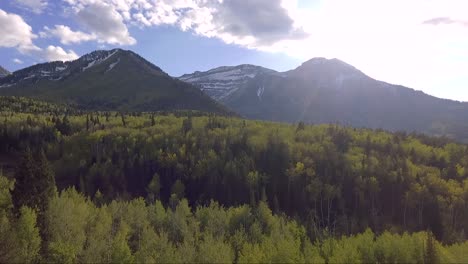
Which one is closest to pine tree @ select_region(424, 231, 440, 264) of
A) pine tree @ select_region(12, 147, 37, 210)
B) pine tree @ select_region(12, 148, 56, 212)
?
pine tree @ select_region(12, 148, 56, 212)

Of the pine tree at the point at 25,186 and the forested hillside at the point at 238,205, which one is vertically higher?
the pine tree at the point at 25,186

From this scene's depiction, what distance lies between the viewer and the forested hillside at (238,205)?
289 ft

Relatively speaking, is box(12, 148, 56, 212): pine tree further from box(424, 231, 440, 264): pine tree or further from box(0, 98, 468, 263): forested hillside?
box(424, 231, 440, 264): pine tree

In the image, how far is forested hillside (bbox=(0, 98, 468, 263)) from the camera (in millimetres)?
88000

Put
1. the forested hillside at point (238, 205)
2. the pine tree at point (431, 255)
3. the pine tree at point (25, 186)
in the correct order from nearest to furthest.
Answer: the forested hillside at point (238, 205) < the pine tree at point (431, 255) < the pine tree at point (25, 186)

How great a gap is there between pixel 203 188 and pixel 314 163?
45.5 meters

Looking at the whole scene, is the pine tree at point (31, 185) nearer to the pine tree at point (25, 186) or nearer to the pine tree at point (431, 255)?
the pine tree at point (25, 186)

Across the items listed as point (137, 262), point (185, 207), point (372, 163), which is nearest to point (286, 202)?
point (372, 163)

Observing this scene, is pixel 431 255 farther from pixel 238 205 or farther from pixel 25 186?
pixel 238 205

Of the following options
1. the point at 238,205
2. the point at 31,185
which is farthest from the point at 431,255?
the point at 238,205

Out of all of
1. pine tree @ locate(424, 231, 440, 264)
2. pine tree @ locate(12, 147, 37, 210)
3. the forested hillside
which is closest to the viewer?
the forested hillside

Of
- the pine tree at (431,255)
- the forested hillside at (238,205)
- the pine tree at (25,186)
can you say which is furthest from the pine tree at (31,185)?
the pine tree at (431,255)

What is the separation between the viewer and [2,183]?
123 m

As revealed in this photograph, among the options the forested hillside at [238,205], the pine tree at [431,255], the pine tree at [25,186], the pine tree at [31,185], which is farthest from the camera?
the pine tree at [31,185]
